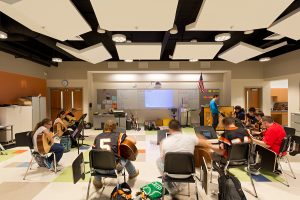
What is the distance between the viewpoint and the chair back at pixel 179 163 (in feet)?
7.98

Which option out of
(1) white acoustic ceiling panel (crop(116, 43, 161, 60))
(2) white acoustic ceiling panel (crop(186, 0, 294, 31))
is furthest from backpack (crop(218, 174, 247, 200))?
(1) white acoustic ceiling panel (crop(116, 43, 161, 60))

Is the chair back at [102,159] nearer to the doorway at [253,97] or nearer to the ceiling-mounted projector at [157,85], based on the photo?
the ceiling-mounted projector at [157,85]

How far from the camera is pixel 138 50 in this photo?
621 centimetres

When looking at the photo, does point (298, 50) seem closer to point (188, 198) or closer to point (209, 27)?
point (209, 27)

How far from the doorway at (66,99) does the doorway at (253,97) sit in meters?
8.28

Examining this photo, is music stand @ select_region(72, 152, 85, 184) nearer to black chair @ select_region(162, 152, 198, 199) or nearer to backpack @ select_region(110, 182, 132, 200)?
backpack @ select_region(110, 182, 132, 200)

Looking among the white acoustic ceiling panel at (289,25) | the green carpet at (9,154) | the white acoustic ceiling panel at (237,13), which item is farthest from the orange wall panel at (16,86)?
the white acoustic ceiling panel at (289,25)

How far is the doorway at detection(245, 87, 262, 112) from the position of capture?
9656 mm

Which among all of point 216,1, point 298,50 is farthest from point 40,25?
point 298,50

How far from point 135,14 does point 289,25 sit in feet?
10.7

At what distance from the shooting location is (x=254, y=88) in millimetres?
9664

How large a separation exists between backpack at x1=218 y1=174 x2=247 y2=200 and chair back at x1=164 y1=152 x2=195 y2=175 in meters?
0.45

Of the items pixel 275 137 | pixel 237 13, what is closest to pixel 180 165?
pixel 275 137

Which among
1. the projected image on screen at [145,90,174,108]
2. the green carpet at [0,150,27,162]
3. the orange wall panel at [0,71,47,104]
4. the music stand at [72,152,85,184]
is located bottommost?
the green carpet at [0,150,27,162]
